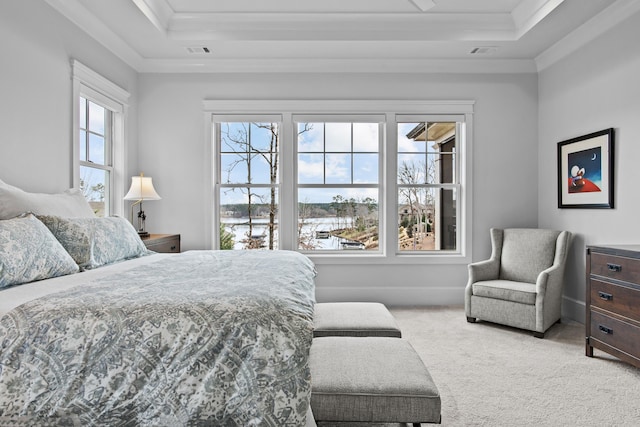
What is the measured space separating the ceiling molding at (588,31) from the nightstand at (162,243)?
14.4 ft

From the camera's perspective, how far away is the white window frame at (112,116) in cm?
337

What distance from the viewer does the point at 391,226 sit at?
458cm

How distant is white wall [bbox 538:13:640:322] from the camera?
3.25 meters

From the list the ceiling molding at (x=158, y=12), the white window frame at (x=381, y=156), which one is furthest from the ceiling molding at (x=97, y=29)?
the white window frame at (x=381, y=156)

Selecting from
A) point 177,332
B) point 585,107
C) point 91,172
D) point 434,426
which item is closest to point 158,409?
point 177,332

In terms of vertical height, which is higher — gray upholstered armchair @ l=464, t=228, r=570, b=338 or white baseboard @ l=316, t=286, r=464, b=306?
gray upholstered armchair @ l=464, t=228, r=570, b=338

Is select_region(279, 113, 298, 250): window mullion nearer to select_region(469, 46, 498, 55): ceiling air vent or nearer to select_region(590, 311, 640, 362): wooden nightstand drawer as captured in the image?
select_region(469, 46, 498, 55): ceiling air vent

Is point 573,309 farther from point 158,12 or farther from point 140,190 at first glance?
point 158,12

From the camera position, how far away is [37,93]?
2.95 meters

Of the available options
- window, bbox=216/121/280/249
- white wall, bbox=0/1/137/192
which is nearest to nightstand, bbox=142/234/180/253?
window, bbox=216/121/280/249

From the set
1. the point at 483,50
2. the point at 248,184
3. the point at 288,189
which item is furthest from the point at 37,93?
the point at 483,50

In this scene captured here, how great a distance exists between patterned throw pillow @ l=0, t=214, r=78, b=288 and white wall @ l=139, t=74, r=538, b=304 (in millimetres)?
2422

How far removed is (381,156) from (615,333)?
2731mm

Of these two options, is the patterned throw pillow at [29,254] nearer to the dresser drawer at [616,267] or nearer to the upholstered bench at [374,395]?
the upholstered bench at [374,395]
